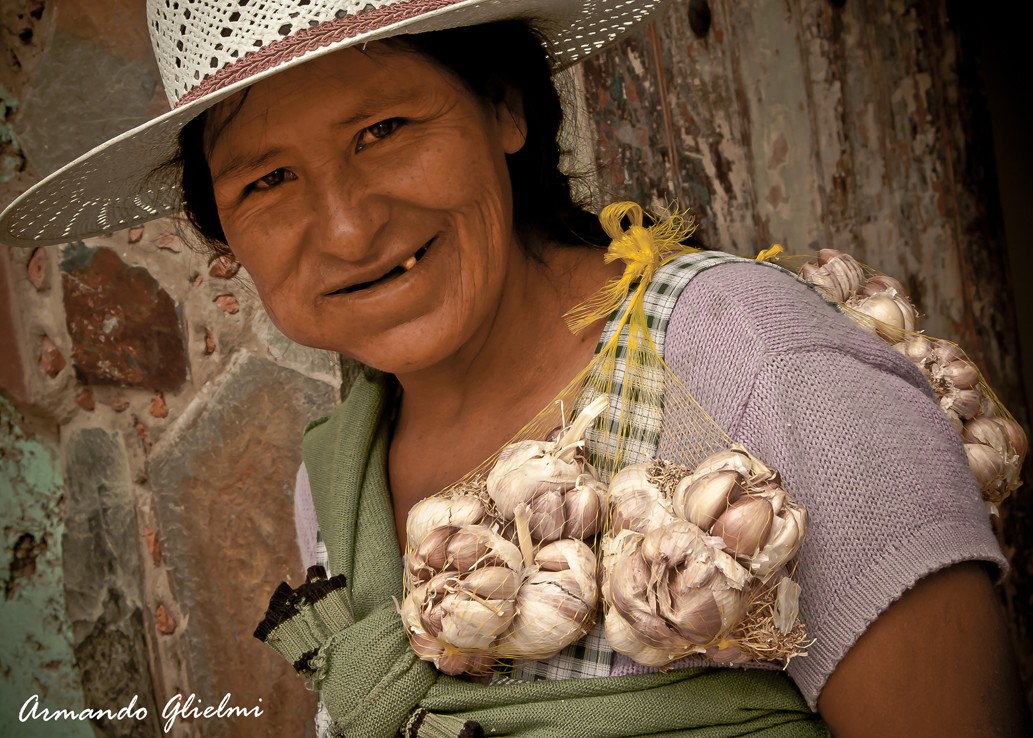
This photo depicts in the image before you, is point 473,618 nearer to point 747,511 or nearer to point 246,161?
point 747,511

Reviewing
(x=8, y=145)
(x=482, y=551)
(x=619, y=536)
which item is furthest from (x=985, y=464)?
(x=8, y=145)

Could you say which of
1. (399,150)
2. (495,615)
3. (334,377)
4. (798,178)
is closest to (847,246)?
(798,178)

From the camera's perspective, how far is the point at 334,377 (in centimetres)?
197

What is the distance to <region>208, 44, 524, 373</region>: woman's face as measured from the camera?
44.9 inches

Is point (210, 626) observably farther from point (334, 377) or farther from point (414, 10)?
point (414, 10)

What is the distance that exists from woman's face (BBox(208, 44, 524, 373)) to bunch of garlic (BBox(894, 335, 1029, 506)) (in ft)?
2.01

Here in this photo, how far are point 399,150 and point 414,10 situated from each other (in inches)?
6.8

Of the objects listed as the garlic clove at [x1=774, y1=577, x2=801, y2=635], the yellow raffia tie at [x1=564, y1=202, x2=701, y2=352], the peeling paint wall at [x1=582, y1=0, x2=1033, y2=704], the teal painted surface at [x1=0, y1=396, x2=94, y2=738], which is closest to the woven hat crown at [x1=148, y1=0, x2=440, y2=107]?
the yellow raffia tie at [x1=564, y1=202, x2=701, y2=352]

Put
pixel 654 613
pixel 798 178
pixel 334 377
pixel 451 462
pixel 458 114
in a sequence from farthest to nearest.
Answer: pixel 798 178, pixel 334 377, pixel 451 462, pixel 458 114, pixel 654 613

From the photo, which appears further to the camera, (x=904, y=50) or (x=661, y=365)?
(x=904, y=50)

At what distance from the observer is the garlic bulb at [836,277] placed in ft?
4.55

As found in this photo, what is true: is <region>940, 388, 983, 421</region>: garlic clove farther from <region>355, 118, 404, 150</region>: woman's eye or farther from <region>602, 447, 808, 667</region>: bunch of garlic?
<region>355, 118, 404, 150</region>: woman's eye

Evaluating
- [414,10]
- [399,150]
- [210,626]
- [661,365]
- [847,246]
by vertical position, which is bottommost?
[210,626]

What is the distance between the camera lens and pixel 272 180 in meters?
1.21
